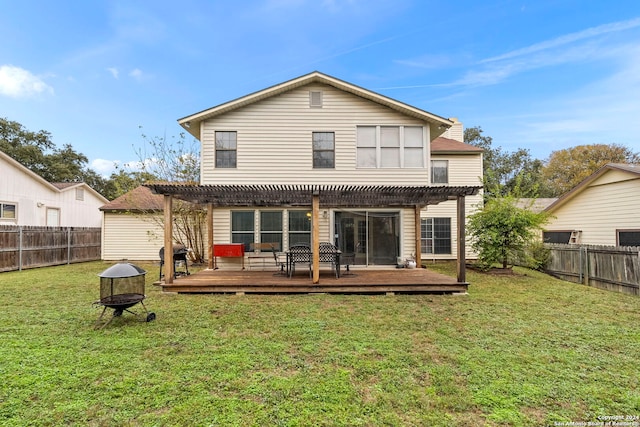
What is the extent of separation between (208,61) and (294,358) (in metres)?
17.2

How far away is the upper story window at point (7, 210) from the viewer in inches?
523

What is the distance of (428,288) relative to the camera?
709 cm

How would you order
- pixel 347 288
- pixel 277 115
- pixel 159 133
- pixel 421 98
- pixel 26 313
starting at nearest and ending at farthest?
pixel 26 313
pixel 347 288
pixel 277 115
pixel 159 133
pixel 421 98

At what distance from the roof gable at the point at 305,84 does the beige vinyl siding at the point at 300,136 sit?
16cm

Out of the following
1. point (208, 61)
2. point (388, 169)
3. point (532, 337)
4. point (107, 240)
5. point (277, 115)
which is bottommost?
point (532, 337)

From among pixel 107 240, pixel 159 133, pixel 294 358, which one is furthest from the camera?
pixel 107 240

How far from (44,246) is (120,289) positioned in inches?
399

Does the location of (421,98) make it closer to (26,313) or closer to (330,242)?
(330,242)

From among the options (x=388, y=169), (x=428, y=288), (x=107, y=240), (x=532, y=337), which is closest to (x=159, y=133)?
(x=107, y=240)

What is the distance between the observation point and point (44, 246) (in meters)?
11.9

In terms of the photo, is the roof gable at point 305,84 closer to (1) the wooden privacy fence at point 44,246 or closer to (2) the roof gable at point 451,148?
(2) the roof gable at point 451,148

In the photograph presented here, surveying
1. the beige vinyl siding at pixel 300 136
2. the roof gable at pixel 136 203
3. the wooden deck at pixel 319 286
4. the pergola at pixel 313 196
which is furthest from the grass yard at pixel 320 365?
the roof gable at pixel 136 203

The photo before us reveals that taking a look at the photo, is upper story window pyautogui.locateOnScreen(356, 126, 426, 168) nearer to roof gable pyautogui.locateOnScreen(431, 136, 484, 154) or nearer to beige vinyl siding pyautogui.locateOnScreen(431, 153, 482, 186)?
roof gable pyautogui.locateOnScreen(431, 136, 484, 154)

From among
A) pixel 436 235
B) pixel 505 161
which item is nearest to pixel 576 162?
pixel 505 161
